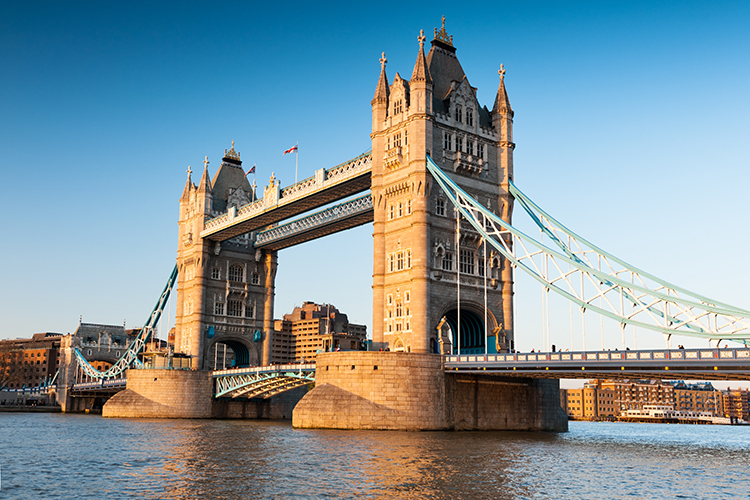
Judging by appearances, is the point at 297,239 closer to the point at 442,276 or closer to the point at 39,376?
the point at 442,276

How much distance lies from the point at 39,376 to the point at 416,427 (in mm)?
150337

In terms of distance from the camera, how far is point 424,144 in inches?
2363

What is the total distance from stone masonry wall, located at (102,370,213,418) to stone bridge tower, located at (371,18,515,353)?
29.1 metres

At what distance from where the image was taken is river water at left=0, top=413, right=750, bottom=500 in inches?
1061

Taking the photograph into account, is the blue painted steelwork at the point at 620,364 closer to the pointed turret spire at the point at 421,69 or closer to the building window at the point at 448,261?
the building window at the point at 448,261

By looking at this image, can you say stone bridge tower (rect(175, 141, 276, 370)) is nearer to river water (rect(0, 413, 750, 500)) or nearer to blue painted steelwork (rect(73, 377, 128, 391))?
blue painted steelwork (rect(73, 377, 128, 391))

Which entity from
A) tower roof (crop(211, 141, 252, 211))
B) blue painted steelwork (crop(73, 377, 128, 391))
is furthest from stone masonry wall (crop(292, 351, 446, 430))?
blue painted steelwork (crop(73, 377, 128, 391))

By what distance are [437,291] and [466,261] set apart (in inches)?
180

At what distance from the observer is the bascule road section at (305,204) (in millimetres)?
69188

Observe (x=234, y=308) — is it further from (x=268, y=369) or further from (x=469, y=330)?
(x=469, y=330)

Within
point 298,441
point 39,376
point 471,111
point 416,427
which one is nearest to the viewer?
point 298,441

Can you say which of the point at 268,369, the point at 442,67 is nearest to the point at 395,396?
the point at 268,369

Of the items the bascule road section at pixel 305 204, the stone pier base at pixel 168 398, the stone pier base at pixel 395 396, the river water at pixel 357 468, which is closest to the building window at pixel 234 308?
the bascule road section at pixel 305 204

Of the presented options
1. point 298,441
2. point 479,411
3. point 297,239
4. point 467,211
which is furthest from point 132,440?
point 297,239
